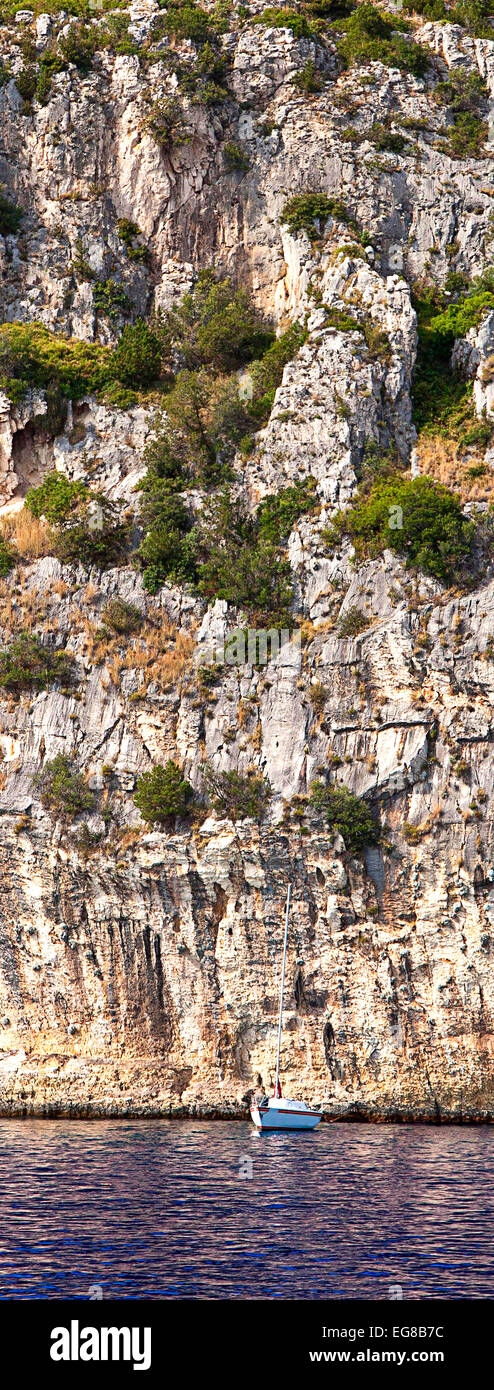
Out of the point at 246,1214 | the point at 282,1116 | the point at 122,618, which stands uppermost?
the point at 122,618

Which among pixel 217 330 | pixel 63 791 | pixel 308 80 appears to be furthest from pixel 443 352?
pixel 63 791

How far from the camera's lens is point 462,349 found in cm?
5578

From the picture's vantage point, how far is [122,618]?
2008 inches

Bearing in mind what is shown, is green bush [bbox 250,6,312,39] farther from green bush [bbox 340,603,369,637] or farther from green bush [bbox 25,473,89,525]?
green bush [bbox 340,603,369,637]

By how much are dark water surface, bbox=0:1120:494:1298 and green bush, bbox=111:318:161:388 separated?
114 ft

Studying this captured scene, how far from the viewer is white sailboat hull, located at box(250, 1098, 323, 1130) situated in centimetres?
4141

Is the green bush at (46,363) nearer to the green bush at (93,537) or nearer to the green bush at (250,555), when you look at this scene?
the green bush at (93,537)

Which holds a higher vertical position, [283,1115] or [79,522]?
[79,522]

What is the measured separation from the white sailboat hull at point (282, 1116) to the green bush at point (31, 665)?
62.7 feet

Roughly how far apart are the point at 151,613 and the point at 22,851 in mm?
11370

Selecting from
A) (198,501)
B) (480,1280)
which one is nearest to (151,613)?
(198,501)

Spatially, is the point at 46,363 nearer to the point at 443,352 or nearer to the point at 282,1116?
the point at 443,352

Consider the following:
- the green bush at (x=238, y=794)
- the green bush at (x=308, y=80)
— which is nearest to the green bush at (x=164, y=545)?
the green bush at (x=238, y=794)

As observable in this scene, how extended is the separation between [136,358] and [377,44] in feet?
72.8
